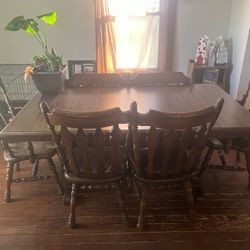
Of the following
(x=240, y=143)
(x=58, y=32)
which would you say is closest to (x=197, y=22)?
(x=58, y=32)

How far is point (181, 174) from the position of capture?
1.63m

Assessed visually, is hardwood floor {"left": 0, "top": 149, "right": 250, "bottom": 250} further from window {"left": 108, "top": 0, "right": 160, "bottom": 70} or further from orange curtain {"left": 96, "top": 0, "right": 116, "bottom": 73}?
window {"left": 108, "top": 0, "right": 160, "bottom": 70}

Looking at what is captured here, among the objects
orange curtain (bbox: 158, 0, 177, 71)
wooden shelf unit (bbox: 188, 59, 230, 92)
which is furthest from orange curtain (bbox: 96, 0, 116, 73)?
wooden shelf unit (bbox: 188, 59, 230, 92)

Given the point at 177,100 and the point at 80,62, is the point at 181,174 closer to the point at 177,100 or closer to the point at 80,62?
the point at 177,100

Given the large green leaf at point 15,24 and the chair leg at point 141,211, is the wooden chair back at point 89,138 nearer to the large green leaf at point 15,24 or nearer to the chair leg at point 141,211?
the chair leg at point 141,211

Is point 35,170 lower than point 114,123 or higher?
lower

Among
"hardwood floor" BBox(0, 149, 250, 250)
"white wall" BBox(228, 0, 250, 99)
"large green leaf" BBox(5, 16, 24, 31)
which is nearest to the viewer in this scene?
"hardwood floor" BBox(0, 149, 250, 250)

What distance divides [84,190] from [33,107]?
2.25 ft

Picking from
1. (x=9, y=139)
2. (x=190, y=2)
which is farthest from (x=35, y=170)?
(x=190, y=2)

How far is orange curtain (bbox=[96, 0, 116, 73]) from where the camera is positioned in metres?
3.21

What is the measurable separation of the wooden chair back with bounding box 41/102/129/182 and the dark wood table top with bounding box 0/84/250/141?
17cm

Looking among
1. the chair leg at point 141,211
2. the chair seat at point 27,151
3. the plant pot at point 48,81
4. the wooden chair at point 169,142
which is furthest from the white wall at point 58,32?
the chair leg at point 141,211

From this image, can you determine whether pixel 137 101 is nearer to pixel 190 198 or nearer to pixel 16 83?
pixel 190 198

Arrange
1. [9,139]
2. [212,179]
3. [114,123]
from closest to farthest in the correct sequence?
[114,123], [9,139], [212,179]
